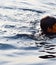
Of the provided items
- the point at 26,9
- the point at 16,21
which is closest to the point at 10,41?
the point at 16,21

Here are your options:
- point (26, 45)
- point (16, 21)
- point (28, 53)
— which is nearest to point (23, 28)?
point (16, 21)

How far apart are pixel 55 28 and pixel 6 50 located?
180cm

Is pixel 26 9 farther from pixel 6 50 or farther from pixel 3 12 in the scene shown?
pixel 6 50

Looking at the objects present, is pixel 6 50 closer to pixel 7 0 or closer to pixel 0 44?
pixel 0 44

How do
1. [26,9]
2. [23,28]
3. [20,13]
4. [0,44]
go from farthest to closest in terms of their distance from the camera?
[26,9] → [20,13] → [23,28] → [0,44]

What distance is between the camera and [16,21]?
9688 mm

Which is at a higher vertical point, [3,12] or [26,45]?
[3,12]

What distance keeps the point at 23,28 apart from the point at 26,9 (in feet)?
9.64

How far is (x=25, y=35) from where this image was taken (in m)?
7.75

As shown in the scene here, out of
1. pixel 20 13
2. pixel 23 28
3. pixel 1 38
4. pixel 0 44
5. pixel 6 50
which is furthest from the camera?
pixel 20 13

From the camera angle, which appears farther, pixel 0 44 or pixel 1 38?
pixel 1 38

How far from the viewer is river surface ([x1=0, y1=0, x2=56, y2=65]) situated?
5.74 meters

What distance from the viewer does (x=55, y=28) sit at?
7.47 metres

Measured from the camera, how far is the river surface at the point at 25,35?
5738 millimetres
